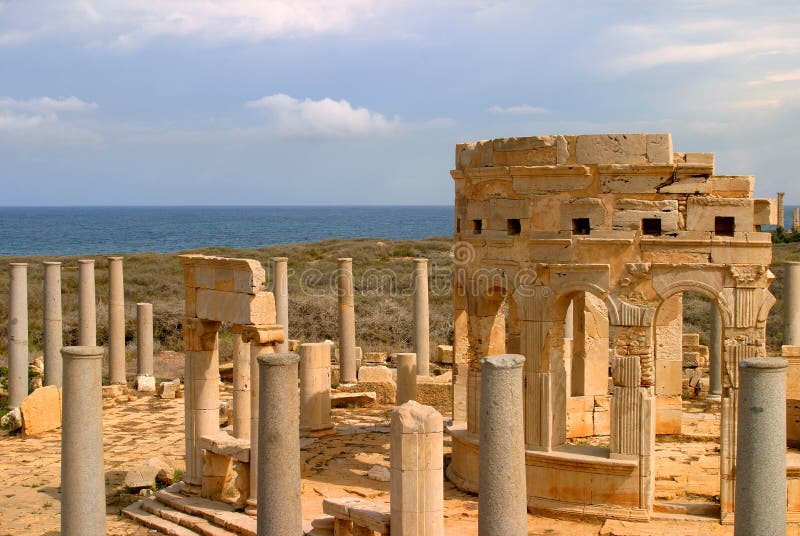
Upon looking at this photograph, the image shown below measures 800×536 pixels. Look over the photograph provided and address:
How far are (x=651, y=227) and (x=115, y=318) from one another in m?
14.1

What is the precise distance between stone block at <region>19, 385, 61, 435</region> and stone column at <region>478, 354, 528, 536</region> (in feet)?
44.2

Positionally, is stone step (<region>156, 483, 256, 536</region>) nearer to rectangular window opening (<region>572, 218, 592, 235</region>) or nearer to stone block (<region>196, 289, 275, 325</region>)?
stone block (<region>196, 289, 275, 325</region>)

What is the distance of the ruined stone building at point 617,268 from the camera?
521 inches

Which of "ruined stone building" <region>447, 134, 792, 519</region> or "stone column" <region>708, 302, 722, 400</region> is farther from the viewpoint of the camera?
"stone column" <region>708, 302, 722, 400</region>

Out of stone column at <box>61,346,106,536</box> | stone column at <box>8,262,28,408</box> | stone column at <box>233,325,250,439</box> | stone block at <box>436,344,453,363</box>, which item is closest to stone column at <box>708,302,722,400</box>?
stone block at <box>436,344,453,363</box>

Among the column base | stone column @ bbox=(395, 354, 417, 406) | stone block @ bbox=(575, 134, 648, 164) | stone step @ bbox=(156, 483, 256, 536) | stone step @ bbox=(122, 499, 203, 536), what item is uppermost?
stone block @ bbox=(575, 134, 648, 164)

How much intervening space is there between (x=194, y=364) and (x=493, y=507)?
680 cm

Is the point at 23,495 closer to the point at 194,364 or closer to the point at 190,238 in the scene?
the point at 194,364

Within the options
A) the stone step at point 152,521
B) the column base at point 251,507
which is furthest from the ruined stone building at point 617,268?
the stone step at point 152,521

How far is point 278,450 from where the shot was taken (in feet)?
33.3

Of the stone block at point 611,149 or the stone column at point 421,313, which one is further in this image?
the stone column at point 421,313

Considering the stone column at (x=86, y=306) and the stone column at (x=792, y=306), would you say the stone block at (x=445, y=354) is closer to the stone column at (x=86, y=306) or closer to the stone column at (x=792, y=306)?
the stone column at (x=86, y=306)

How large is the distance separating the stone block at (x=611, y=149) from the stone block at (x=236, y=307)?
4718 millimetres

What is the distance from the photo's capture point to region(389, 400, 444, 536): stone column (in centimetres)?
1074
